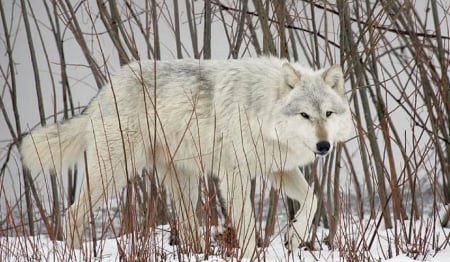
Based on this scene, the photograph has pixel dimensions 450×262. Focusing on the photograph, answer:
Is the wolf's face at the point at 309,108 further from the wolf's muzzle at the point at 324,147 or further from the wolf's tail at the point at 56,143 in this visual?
the wolf's tail at the point at 56,143

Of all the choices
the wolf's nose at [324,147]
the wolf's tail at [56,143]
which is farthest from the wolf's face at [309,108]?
the wolf's tail at [56,143]

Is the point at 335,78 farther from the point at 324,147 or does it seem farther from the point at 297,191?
the point at 297,191

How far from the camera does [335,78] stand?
14.9 ft

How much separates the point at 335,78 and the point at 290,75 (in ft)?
0.99

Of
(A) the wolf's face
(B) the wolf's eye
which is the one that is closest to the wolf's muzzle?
→ (A) the wolf's face

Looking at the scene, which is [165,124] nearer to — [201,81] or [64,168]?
[201,81]

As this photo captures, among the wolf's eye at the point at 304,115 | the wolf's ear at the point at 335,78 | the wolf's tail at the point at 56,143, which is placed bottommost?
the wolf's tail at the point at 56,143

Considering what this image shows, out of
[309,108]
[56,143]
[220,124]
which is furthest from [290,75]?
[56,143]

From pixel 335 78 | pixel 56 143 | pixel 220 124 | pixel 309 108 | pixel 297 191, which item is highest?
pixel 335 78

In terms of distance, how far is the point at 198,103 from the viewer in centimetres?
477

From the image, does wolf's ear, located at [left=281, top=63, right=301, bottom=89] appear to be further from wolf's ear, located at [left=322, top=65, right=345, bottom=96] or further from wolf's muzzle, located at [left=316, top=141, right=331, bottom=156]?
wolf's muzzle, located at [left=316, top=141, right=331, bottom=156]

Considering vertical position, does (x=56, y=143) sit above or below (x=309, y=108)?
below

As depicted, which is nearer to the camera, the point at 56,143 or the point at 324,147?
the point at 324,147

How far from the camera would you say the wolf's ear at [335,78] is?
4500 mm
